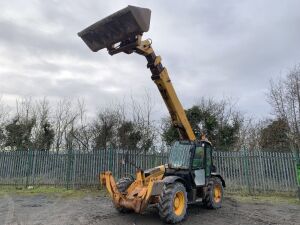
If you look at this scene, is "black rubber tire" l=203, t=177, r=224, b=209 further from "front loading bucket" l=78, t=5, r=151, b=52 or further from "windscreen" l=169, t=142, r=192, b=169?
"front loading bucket" l=78, t=5, r=151, b=52

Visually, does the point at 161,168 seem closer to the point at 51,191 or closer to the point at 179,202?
the point at 179,202

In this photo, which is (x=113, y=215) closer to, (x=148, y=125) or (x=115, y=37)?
(x=115, y=37)

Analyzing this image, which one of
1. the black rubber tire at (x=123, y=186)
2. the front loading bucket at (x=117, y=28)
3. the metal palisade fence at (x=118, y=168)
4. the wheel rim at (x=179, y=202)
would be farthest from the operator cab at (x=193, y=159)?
the metal palisade fence at (x=118, y=168)

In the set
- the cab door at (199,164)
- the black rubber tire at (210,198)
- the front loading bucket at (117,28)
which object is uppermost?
the front loading bucket at (117,28)

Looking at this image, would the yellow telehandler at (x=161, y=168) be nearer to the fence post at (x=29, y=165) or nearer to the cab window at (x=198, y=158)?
the cab window at (x=198, y=158)

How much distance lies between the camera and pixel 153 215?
1012 cm

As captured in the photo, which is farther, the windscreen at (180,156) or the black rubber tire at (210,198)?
the black rubber tire at (210,198)

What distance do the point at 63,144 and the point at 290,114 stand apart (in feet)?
76.5

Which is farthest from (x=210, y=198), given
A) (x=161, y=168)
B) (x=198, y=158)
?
(x=161, y=168)

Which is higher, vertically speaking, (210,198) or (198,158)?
(198,158)

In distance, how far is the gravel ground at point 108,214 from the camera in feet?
31.2

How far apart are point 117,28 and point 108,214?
5.36m

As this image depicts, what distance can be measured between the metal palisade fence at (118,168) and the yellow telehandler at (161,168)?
5.00 meters

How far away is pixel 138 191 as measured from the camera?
31.3 feet
